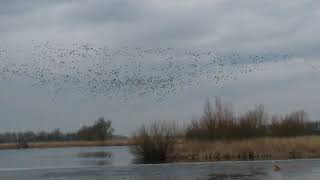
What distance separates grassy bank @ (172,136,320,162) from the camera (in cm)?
4291

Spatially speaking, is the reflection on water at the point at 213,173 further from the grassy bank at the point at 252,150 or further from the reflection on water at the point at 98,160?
the reflection on water at the point at 98,160

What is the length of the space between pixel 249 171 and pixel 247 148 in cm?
1381

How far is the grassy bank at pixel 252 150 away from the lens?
42906 millimetres

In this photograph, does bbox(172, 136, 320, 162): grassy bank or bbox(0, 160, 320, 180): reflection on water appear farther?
bbox(172, 136, 320, 162): grassy bank

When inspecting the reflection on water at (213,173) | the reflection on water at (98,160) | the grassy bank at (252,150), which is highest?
the grassy bank at (252,150)

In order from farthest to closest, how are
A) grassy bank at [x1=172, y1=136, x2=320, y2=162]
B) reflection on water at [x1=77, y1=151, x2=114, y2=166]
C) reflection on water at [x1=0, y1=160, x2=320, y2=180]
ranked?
reflection on water at [x1=77, y1=151, x2=114, y2=166]
grassy bank at [x1=172, y1=136, x2=320, y2=162]
reflection on water at [x1=0, y1=160, x2=320, y2=180]

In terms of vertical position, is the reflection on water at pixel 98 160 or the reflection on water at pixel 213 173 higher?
the reflection on water at pixel 98 160

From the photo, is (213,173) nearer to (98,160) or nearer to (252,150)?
(252,150)

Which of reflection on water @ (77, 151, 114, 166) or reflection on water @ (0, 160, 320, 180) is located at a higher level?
reflection on water @ (77, 151, 114, 166)

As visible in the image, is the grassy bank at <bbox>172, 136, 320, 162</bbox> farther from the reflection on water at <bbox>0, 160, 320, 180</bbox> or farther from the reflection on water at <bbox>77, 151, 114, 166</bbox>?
the reflection on water at <bbox>0, 160, 320, 180</bbox>

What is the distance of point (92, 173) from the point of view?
32344 millimetres

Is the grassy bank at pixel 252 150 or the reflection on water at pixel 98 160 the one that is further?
the reflection on water at pixel 98 160

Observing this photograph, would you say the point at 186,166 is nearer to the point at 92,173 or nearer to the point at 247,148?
the point at 92,173

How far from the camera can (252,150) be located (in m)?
43.9
